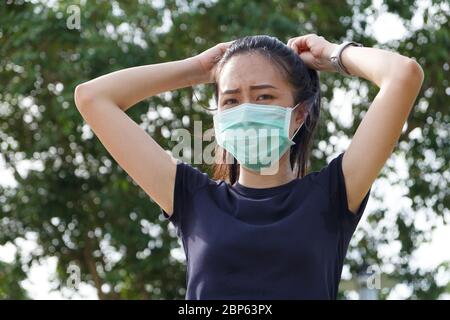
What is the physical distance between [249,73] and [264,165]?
0.79ft

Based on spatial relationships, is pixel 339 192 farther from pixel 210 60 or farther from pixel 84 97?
pixel 84 97

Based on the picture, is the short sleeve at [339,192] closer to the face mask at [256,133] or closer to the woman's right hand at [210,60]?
the face mask at [256,133]

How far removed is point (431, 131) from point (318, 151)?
4.44 ft

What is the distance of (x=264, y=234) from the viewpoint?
251cm

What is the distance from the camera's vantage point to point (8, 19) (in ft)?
30.6

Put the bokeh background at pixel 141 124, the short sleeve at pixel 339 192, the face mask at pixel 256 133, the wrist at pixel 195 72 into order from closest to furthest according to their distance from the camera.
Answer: the short sleeve at pixel 339 192
the face mask at pixel 256 133
the wrist at pixel 195 72
the bokeh background at pixel 141 124

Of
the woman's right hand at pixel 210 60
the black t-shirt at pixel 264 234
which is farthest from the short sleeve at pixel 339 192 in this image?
the woman's right hand at pixel 210 60

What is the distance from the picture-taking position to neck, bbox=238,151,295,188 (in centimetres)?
270

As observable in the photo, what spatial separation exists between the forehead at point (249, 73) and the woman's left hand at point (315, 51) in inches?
6.8

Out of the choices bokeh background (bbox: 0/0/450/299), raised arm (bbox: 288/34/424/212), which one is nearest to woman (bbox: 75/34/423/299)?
raised arm (bbox: 288/34/424/212)

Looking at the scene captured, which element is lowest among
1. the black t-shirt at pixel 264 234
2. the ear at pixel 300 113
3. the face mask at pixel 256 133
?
the black t-shirt at pixel 264 234

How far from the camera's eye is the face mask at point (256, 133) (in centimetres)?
271

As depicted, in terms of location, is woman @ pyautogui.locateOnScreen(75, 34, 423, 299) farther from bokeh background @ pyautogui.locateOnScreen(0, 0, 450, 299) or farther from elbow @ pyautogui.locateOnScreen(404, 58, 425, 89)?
bokeh background @ pyautogui.locateOnScreen(0, 0, 450, 299)

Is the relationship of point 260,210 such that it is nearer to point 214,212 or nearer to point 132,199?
point 214,212
